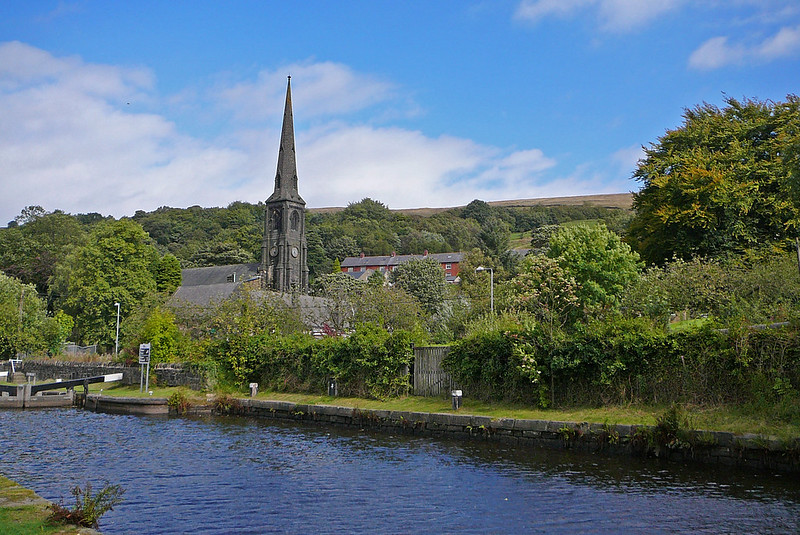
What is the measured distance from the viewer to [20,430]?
23.5m

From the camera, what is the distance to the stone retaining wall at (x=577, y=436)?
49.6 ft

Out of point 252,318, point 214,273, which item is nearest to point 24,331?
point 252,318

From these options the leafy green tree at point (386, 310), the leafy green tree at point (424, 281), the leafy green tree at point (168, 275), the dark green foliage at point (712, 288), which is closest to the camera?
the dark green foliage at point (712, 288)

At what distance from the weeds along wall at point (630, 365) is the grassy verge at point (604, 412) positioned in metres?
0.44

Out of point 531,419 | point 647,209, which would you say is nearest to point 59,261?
point 647,209

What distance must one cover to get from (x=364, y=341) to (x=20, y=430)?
42.5 feet

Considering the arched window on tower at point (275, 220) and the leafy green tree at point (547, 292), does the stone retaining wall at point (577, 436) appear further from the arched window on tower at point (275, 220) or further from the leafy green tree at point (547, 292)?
the arched window on tower at point (275, 220)

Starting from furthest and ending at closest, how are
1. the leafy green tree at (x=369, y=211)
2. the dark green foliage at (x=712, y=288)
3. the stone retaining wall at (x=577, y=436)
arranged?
the leafy green tree at (x=369, y=211) < the dark green foliage at (x=712, y=288) < the stone retaining wall at (x=577, y=436)

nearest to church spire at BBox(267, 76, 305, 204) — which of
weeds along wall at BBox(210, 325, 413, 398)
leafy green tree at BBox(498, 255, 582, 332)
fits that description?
weeds along wall at BBox(210, 325, 413, 398)

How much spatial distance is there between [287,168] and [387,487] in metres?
75.2

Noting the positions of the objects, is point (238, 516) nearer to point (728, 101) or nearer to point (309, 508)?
point (309, 508)

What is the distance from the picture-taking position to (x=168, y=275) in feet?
265

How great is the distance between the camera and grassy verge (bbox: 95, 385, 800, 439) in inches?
627

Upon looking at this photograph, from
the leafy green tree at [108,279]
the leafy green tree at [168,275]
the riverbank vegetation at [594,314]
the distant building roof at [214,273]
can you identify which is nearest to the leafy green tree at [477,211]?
the distant building roof at [214,273]
